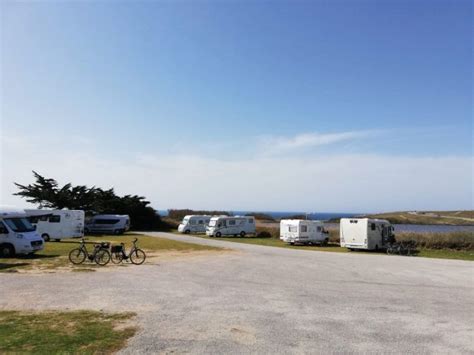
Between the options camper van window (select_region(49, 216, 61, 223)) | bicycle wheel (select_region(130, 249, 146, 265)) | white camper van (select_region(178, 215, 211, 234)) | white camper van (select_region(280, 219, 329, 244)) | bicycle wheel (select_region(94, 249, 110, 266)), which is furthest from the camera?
white camper van (select_region(178, 215, 211, 234))

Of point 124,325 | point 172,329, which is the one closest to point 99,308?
point 124,325

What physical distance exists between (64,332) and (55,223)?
28595mm

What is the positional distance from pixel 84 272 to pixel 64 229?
20.4 meters

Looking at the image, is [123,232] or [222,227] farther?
[123,232]

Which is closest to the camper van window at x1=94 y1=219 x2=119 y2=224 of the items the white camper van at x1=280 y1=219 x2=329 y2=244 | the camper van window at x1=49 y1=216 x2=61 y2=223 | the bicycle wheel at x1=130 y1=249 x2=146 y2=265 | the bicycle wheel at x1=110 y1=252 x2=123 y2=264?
the camper van window at x1=49 y1=216 x2=61 y2=223

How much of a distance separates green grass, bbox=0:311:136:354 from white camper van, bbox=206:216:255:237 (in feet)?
121

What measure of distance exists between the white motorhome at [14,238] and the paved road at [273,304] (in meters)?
6.79

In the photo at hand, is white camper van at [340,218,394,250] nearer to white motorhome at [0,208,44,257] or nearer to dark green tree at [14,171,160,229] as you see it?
white motorhome at [0,208,44,257]

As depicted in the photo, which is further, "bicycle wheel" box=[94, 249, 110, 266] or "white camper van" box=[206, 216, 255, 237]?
"white camper van" box=[206, 216, 255, 237]

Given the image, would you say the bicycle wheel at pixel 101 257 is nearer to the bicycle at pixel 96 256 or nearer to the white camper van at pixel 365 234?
the bicycle at pixel 96 256

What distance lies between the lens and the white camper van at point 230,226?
46719 mm

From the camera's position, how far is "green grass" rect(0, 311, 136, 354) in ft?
23.8

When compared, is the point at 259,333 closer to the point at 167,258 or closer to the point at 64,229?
the point at 167,258

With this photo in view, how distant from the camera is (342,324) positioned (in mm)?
9188
